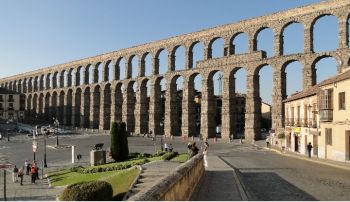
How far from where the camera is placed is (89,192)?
56.2 feet

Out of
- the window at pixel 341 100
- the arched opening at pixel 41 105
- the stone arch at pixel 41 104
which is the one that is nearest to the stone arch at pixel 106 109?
the arched opening at pixel 41 105

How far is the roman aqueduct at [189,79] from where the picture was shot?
61938mm

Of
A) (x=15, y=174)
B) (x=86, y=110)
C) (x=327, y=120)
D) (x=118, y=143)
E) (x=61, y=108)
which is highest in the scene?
(x=61, y=108)

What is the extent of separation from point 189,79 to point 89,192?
6341 cm

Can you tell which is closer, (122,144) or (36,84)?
(122,144)

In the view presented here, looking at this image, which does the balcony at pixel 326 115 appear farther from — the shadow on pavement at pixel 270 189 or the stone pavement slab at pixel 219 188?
the stone pavement slab at pixel 219 188

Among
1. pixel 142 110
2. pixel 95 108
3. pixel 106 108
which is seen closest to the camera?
pixel 142 110

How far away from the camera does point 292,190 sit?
17984mm

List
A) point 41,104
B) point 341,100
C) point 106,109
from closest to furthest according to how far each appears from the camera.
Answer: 1. point 341,100
2. point 106,109
3. point 41,104

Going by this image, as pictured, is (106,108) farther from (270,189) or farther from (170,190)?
(170,190)

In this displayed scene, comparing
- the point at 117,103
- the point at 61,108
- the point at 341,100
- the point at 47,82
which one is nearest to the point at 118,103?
the point at 117,103

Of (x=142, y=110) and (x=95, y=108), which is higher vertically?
(x=95, y=108)

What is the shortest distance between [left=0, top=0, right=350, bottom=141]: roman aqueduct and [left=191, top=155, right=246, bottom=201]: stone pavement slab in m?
39.9

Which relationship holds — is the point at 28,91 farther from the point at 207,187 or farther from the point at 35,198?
the point at 207,187
